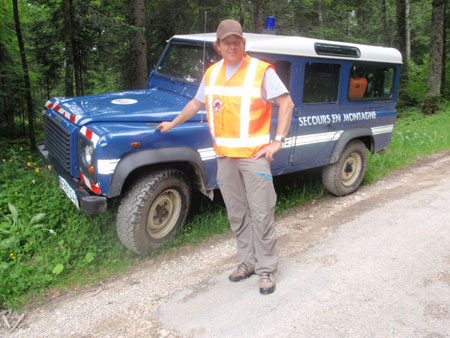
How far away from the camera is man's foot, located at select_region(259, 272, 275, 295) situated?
115 inches

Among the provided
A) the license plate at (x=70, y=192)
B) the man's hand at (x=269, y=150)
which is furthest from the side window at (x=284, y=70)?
the license plate at (x=70, y=192)

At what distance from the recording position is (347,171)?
5.46 meters

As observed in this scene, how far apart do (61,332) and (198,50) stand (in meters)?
3.20

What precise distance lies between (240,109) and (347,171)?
10.9ft

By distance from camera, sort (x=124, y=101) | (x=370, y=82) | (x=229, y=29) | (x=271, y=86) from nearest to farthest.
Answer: (x=229, y=29)
(x=271, y=86)
(x=124, y=101)
(x=370, y=82)

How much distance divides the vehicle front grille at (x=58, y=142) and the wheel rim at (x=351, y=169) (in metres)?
3.82

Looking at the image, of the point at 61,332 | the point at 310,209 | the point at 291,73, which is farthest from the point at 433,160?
the point at 61,332

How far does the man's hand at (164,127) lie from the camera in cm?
319

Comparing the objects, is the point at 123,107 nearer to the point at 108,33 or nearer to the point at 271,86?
the point at 271,86

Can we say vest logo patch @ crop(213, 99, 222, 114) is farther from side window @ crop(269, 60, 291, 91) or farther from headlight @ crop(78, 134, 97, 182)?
side window @ crop(269, 60, 291, 91)

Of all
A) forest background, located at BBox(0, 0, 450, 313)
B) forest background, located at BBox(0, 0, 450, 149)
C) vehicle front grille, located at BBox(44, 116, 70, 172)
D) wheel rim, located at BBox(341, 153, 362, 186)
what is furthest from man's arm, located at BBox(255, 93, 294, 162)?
forest background, located at BBox(0, 0, 450, 149)

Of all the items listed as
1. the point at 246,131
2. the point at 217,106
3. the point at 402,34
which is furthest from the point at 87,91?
the point at 402,34

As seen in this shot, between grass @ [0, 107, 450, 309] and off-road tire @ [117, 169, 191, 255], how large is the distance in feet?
0.60

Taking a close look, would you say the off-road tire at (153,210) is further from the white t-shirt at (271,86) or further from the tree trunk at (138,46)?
the tree trunk at (138,46)
